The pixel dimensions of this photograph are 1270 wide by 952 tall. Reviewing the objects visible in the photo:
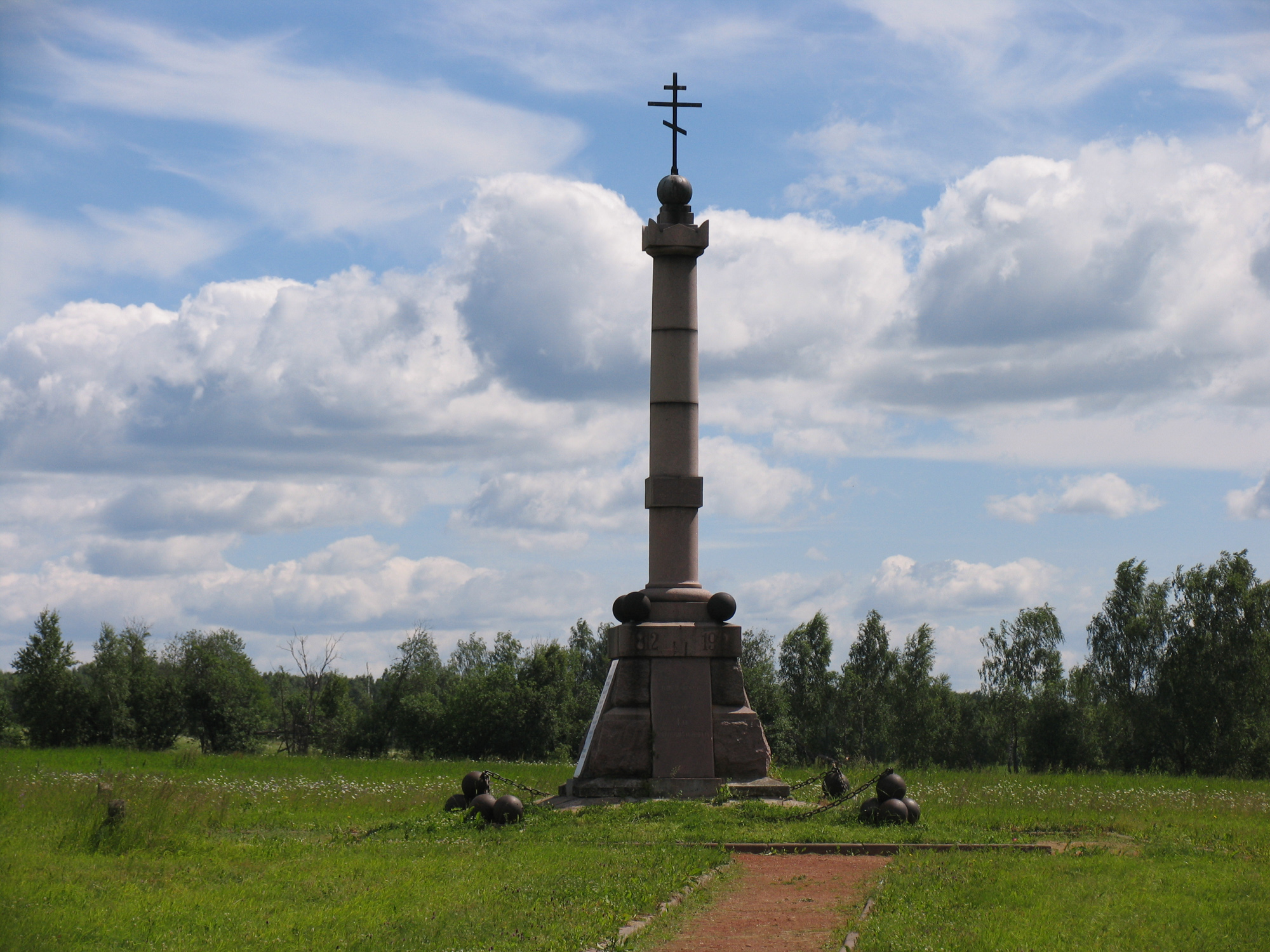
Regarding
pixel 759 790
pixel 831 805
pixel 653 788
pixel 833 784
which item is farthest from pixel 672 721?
pixel 831 805

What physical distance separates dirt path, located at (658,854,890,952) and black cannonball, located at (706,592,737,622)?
253 inches

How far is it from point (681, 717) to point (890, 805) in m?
4.24

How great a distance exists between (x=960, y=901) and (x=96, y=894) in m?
7.12

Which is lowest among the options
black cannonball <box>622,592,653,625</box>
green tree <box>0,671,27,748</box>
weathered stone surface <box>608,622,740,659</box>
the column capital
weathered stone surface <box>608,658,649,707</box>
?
green tree <box>0,671,27,748</box>

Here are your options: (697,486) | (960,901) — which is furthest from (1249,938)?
(697,486)

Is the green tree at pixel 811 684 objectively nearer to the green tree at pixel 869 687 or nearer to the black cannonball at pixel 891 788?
the green tree at pixel 869 687

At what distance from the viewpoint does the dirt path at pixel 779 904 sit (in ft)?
28.2

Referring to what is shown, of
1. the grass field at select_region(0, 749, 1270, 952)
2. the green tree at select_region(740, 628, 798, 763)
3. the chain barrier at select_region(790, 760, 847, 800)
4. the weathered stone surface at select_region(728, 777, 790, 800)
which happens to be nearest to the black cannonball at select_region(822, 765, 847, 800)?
the chain barrier at select_region(790, 760, 847, 800)

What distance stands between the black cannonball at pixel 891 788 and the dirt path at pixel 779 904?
254cm

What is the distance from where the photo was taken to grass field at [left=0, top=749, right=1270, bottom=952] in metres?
8.59

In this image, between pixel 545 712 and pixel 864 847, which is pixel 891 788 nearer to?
pixel 864 847

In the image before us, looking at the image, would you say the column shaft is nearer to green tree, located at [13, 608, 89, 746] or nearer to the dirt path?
the dirt path

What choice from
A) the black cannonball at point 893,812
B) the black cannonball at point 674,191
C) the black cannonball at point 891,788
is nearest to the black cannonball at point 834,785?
the black cannonball at point 891,788

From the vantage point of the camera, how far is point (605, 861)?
38.4 feet
